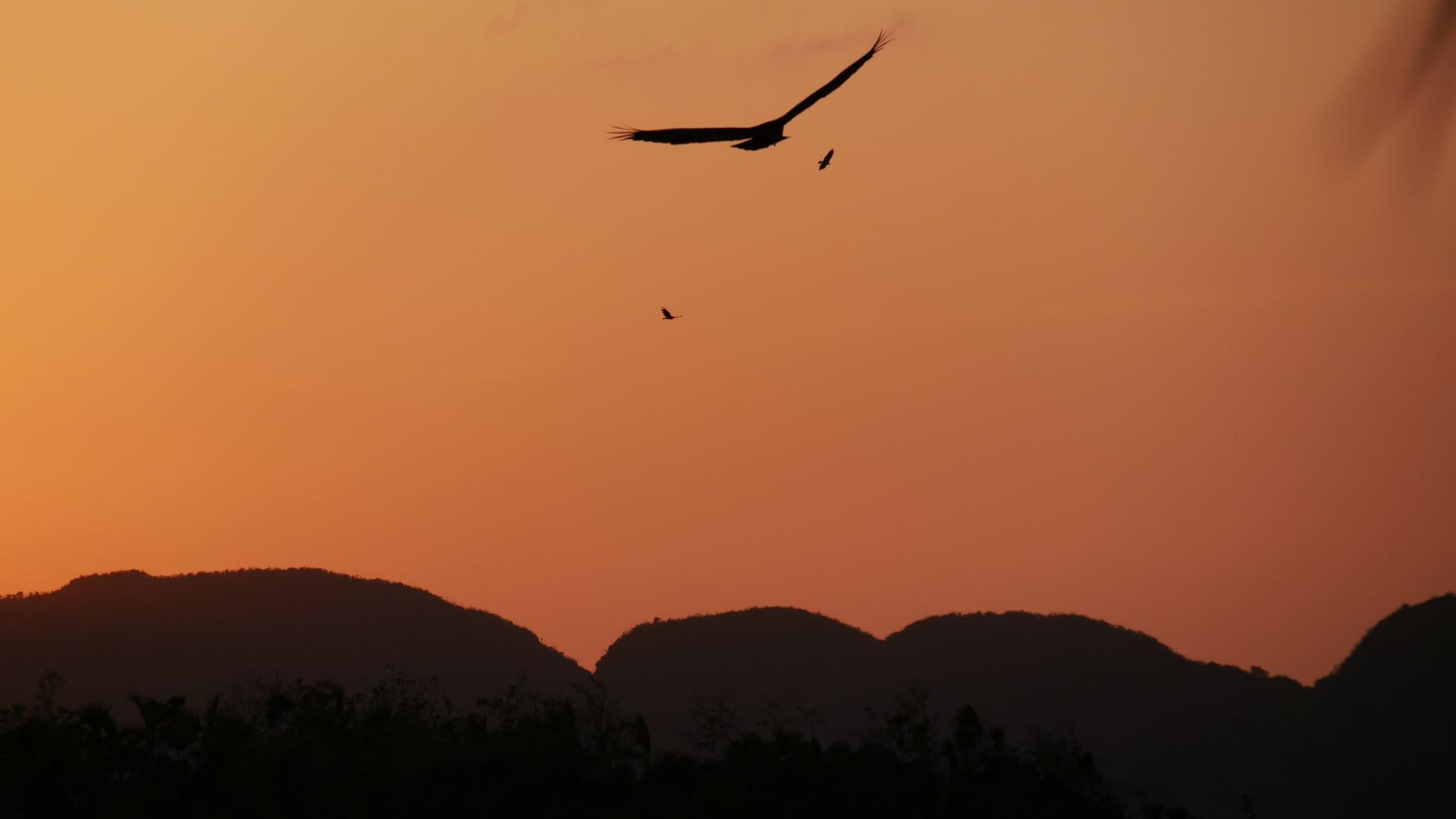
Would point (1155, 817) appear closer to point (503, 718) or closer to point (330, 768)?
point (503, 718)

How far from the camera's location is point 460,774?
64062 millimetres

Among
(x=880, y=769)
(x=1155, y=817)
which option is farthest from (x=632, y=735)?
(x=1155, y=817)

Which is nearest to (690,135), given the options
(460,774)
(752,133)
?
(752,133)

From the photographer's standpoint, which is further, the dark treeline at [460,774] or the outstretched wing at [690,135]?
the dark treeline at [460,774]

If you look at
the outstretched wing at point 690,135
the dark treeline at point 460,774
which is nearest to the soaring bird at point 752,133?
the outstretched wing at point 690,135

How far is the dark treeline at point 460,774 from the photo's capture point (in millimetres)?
62844

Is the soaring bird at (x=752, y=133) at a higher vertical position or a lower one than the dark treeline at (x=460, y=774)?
higher

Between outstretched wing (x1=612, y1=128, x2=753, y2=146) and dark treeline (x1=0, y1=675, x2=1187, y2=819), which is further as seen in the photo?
dark treeline (x1=0, y1=675, x2=1187, y2=819)

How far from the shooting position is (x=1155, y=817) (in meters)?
84.9

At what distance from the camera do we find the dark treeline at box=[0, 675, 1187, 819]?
62844mm

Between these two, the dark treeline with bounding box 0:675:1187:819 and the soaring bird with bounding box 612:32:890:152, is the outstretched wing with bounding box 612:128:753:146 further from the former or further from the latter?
the dark treeline with bounding box 0:675:1187:819

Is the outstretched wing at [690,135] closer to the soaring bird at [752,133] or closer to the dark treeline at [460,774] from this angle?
the soaring bird at [752,133]

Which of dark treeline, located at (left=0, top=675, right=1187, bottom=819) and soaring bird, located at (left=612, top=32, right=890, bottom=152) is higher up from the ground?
soaring bird, located at (left=612, top=32, right=890, bottom=152)

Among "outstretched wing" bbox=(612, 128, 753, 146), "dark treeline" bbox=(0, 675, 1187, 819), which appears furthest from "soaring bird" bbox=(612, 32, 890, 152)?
"dark treeline" bbox=(0, 675, 1187, 819)
